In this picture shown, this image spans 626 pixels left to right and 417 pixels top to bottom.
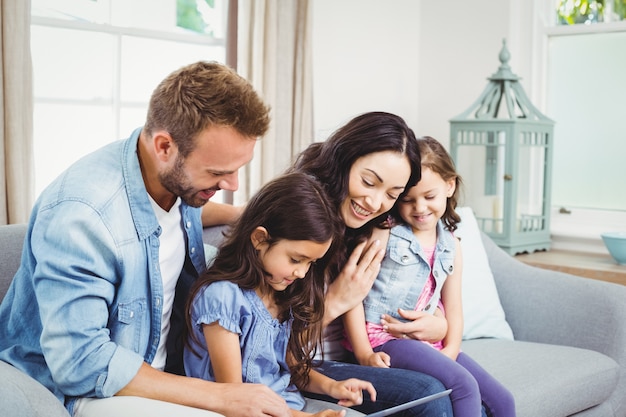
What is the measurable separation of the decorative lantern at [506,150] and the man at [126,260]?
2.19 meters

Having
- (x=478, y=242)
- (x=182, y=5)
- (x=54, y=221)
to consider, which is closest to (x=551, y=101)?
(x=478, y=242)

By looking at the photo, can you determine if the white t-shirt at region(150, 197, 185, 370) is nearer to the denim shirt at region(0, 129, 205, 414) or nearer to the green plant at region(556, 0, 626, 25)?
the denim shirt at region(0, 129, 205, 414)

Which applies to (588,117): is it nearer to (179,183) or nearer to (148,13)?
(148,13)

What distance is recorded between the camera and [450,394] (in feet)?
6.23

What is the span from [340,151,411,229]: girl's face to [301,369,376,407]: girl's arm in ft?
1.20

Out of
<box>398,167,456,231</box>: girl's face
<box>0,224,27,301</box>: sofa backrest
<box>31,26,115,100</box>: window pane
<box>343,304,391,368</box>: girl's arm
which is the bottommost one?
<box>343,304,391,368</box>: girl's arm

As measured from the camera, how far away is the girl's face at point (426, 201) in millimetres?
2047

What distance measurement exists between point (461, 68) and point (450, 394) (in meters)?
2.61

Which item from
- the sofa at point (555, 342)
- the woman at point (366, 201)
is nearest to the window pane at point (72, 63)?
the sofa at point (555, 342)

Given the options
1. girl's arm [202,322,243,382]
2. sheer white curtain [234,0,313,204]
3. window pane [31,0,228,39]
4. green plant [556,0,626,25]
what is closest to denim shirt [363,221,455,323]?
girl's arm [202,322,243,382]

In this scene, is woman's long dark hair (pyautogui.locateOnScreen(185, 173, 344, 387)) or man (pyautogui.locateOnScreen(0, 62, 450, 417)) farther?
woman's long dark hair (pyautogui.locateOnScreen(185, 173, 344, 387))

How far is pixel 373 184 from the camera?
190 cm

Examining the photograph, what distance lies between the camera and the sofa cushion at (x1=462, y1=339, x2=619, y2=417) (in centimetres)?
221

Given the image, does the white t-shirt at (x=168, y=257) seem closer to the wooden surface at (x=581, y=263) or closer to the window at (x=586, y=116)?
the wooden surface at (x=581, y=263)
